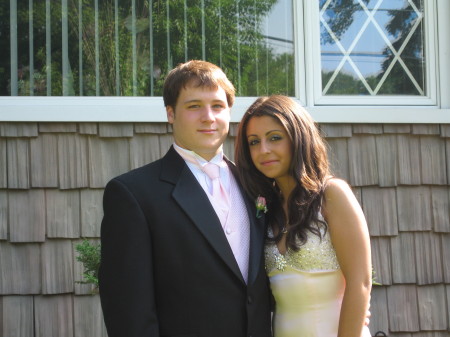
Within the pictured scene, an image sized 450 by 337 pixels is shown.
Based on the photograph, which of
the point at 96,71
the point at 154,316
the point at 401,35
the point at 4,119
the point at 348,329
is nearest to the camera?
the point at 154,316

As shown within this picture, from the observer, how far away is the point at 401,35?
434cm

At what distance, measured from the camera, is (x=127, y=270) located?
2209 mm

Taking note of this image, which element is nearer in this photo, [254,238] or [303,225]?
[254,238]

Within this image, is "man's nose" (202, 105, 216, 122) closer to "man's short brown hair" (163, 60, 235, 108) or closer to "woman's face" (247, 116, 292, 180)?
"man's short brown hair" (163, 60, 235, 108)

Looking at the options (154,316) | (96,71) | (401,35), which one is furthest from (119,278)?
(401,35)

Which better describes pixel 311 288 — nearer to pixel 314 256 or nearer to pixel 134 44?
pixel 314 256

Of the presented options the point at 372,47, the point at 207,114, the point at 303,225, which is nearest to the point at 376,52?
the point at 372,47

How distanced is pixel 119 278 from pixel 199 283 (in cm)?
28

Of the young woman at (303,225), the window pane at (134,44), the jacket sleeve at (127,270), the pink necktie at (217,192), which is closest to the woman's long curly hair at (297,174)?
the young woman at (303,225)

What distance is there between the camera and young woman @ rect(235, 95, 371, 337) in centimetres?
254

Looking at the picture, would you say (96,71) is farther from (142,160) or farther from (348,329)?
(348,329)

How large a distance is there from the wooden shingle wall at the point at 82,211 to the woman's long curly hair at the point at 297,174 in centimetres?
134

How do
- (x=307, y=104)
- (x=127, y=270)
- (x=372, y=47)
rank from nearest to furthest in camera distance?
(x=127, y=270) < (x=307, y=104) < (x=372, y=47)

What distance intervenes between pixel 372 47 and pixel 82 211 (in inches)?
84.4
